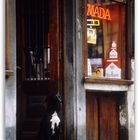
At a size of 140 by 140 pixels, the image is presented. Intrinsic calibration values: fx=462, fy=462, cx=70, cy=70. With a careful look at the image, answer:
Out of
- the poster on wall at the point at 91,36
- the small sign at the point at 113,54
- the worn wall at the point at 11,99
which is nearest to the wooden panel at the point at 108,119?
the small sign at the point at 113,54

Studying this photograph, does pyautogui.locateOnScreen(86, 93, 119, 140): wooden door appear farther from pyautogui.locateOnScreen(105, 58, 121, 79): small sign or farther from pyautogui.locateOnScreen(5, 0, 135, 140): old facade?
pyautogui.locateOnScreen(105, 58, 121, 79): small sign

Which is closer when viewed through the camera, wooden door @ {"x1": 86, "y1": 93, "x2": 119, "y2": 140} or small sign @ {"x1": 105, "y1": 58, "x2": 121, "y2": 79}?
wooden door @ {"x1": 86, "y1": 93, "x2": 119, "y2": 140}

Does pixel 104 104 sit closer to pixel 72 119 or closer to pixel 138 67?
pixel 72 119

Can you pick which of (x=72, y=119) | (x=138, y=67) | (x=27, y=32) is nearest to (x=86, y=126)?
(x=72, y=119)

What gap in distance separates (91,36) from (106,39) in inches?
20.5

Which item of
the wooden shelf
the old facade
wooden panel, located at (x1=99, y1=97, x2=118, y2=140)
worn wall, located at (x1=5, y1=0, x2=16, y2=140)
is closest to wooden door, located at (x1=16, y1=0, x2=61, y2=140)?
the old facade

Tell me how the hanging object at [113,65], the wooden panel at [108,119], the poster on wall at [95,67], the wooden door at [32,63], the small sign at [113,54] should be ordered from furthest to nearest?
1. the small sign at [113,54]
2. the hanging object at [113,65]
3. the wooden panel at [108,119]
4. the poster on wall at [95,67]
5. the wooden door at [32,63]

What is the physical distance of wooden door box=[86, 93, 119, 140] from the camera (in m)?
6.45

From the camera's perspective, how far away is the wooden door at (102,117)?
254 inches

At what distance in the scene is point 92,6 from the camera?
6.53 m

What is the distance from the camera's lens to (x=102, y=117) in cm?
679

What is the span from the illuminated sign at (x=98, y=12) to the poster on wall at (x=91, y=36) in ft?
0.72

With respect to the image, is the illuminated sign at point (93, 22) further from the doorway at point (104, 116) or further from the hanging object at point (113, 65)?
the doorway at point (104, 116)

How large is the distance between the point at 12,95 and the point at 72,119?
1259 mm
